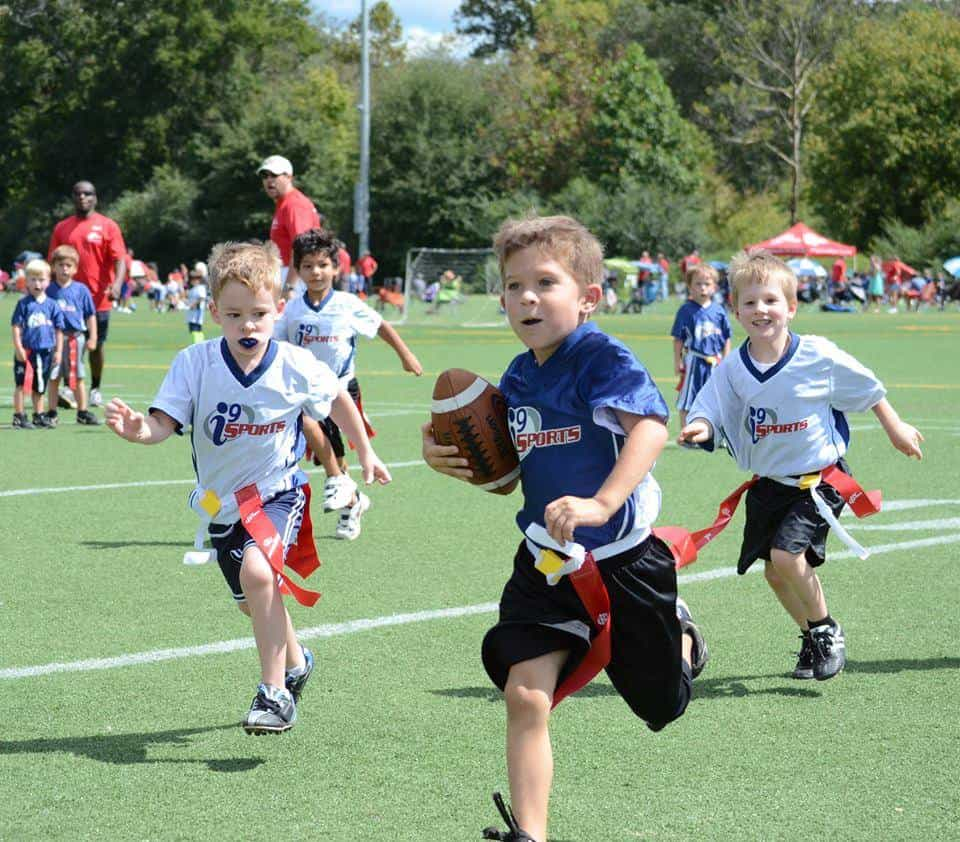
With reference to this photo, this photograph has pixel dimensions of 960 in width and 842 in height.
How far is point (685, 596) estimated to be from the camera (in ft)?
24.2

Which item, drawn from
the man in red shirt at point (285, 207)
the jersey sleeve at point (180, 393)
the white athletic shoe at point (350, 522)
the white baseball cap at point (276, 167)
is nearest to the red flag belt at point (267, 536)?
the jersey sleeve at point (180, 393)

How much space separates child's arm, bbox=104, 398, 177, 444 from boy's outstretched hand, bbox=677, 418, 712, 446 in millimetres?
1754

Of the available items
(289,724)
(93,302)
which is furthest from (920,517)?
(93,302)

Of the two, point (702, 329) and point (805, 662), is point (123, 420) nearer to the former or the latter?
point (805, 662)

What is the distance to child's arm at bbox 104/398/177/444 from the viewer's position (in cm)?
511

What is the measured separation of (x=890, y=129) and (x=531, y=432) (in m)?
63.1

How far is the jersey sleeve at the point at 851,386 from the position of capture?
20.4 feet

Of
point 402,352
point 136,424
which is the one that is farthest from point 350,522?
point 136,424

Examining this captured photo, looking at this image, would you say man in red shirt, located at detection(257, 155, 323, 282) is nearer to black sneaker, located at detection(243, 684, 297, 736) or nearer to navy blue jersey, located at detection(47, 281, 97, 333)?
navy blue jersey, located at detection(47, 281, 97, 333)

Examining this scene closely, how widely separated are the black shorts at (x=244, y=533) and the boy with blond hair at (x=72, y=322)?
396 inches

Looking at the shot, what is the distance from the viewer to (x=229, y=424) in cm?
551

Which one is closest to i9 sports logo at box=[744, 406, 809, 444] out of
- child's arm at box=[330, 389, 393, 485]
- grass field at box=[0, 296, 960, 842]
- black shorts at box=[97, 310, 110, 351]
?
grass field at box=[0, 296, 960, 842]

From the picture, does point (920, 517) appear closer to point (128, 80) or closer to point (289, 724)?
point (289, 724)

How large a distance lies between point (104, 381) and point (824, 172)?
51322 mm
